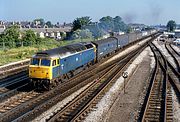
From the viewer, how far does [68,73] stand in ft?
88.1

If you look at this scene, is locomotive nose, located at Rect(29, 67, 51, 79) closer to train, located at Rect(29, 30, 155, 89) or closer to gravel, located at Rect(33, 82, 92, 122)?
train, located at Rect(29, 30, 155, 89)

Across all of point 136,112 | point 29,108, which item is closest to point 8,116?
point 29,108

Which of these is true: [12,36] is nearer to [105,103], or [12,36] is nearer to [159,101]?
[105,103]

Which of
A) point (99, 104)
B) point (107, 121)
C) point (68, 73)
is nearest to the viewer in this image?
point (107, 121)

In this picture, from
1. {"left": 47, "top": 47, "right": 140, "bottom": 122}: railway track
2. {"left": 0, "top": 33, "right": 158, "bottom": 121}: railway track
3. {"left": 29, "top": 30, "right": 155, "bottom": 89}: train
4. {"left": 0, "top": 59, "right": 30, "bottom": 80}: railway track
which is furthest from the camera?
{"left": 0, "top": 59, "right": 30, "bottom": 80}: railway track

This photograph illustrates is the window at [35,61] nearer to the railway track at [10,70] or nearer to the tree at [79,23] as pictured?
the railway track at [10,70]

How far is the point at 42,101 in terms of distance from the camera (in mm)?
20141

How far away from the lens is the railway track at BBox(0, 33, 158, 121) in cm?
1692

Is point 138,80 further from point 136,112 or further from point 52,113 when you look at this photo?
point 52,113

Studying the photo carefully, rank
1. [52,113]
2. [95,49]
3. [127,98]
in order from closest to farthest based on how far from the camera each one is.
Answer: [52,113] → [127,98] → [95,49]

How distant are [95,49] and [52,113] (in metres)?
19.6

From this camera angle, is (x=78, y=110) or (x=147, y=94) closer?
(x=78, y=110)

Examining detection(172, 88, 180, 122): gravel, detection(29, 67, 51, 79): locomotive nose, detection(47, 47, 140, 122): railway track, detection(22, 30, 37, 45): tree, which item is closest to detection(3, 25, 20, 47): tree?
detection(22, 30, 37, 45): tree

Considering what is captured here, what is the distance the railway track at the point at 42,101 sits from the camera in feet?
55.5
